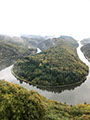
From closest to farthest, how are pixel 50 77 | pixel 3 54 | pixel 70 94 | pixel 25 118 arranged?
pixel 25 118
pixel 70 94
pixel 50 77
pixel 3 54

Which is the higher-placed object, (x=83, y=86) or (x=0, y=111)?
(x=0, y=111)

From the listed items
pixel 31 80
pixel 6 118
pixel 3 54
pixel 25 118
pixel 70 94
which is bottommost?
pixel 3 54

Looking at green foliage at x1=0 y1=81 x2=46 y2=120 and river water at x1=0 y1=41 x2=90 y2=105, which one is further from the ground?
green foliage at x1=0 y1=81 x2=46 y2=120

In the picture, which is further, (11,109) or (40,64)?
(40,64)

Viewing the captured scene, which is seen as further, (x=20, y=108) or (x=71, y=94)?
(x=71, y=94)

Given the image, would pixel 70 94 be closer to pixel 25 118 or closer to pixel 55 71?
pixel 55 71

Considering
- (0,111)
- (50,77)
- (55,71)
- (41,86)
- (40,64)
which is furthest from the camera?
(40,64)

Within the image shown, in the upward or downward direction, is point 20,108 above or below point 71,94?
above

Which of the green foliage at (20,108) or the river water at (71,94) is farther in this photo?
the river water at (71,94)

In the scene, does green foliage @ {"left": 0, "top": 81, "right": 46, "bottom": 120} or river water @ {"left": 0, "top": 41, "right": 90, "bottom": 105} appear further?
river water @ {"left": 0, "top": 41, "right": 90, "bottom": 105}

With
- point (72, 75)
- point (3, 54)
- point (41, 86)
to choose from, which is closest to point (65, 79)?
point (72, 75)

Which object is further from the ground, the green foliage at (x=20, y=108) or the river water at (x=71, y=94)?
the green foliage at (x=20, y=108)
